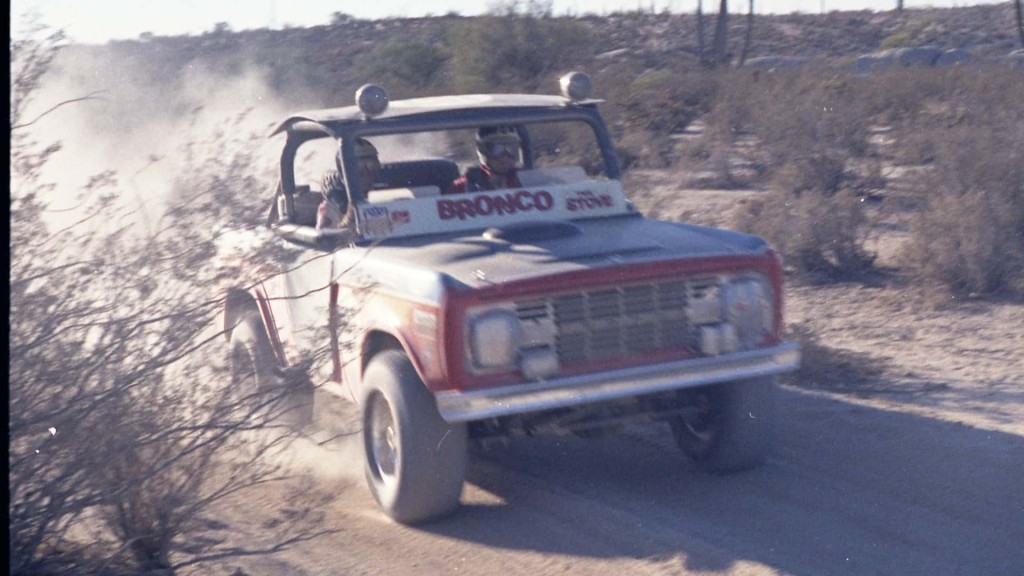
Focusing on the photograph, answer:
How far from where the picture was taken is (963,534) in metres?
5.22

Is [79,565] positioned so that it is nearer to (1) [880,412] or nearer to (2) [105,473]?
(2) [105,473]

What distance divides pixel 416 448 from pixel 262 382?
84 cm

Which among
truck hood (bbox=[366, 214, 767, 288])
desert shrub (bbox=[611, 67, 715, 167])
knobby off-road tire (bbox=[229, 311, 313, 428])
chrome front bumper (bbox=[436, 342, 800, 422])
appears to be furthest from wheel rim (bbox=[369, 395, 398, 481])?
desert shrub (bbox=[611, 67, 715, 167])

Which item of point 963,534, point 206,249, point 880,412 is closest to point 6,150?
point 206,249

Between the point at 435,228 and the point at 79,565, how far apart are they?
2660 mm

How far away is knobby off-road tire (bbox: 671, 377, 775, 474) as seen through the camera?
19.8ft

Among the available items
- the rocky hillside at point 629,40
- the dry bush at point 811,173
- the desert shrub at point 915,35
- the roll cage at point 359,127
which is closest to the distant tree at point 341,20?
the rocky hillside at point 629,40

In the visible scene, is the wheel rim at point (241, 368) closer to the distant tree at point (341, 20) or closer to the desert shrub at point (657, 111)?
the desert shrub at point (657, 111)

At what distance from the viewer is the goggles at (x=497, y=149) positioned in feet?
24.3

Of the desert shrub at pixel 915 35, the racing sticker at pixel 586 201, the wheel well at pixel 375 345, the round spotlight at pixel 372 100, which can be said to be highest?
the round spotlight at pixel 372 100

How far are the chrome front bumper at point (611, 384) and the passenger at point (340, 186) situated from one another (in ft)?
5.77

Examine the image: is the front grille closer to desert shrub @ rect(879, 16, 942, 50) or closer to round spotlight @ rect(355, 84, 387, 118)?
round spotlight @ rect(355, 84, 387, 118)

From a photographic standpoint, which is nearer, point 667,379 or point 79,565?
point 79,565

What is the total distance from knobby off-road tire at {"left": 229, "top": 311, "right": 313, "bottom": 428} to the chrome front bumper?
0.67m
